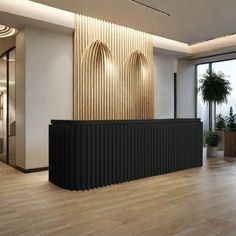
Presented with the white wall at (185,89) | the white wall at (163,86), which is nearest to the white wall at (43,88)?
the white wall at (163,86)

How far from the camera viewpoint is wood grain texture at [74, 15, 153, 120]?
664cm

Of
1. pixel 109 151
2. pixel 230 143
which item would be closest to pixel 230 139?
pixel 230 143

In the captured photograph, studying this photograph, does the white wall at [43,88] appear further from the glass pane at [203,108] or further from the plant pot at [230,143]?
the glass pane at [203,108]

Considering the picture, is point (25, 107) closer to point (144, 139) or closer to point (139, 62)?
point (144, 139)

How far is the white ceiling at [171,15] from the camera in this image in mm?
5402

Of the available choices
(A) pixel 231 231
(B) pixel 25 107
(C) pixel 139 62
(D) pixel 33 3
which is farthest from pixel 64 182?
(C) pixel 139 62

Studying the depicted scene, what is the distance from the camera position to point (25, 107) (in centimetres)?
602

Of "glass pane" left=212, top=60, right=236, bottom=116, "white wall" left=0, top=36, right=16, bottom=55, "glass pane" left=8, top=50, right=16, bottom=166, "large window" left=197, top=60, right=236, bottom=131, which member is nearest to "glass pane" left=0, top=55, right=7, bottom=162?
"white wall" left=0, top=36, right=16, bottom=55

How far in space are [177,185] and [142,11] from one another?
12.0ft

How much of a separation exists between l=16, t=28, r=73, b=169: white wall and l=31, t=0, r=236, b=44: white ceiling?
41.4 inches

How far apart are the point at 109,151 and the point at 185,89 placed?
626 centimetres

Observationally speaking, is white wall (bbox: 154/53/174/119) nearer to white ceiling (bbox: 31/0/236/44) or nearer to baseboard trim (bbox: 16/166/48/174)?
white ceiling (bbox: 31/0/236/44)

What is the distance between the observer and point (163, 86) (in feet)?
28.9

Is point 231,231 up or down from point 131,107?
down
